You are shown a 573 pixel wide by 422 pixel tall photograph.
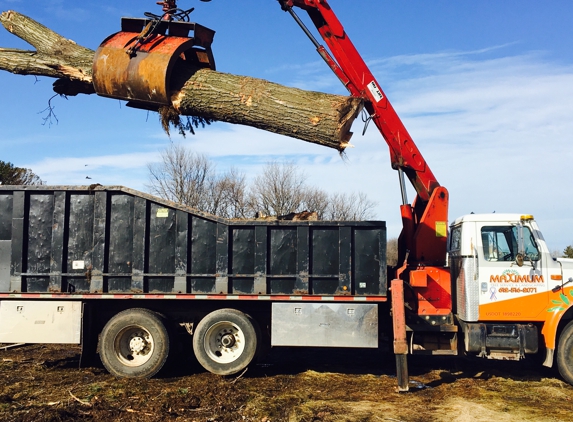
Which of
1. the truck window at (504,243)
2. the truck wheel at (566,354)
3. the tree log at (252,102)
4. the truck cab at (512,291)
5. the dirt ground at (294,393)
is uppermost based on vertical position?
the tree log at (252,102)

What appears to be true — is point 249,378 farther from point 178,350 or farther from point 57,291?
point 57,291

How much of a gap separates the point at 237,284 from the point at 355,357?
334 cm

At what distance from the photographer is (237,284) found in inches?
336

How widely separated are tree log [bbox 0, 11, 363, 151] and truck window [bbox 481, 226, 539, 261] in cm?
284

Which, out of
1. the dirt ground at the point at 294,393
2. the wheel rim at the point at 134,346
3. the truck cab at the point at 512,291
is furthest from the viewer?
the wheel rim at the point at 134,346

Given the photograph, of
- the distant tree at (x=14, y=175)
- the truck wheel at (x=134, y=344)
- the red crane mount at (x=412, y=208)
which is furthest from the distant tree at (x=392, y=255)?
the distant tree at (x=14, y=175)

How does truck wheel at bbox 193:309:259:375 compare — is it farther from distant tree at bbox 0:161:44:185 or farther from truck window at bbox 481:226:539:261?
distant tree at bbox 0:161:44:185

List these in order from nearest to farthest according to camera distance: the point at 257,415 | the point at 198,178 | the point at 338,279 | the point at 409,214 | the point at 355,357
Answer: the point at 257,415
the point at 338,279
the point at 409,214
the point at 355,357
the point at 198,178

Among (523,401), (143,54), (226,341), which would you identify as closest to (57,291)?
(226,341)

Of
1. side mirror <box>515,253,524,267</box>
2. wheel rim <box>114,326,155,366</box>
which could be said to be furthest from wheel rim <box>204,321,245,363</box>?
side mirror <box>515,253,524,267</box>

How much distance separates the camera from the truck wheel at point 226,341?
27.7 ft

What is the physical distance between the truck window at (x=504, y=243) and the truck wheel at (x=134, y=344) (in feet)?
17.3

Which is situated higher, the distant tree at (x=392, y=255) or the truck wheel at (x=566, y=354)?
the distant tree at (x=392, y=255)

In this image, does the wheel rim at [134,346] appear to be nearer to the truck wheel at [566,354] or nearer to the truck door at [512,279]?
the truck door at [512,279]
